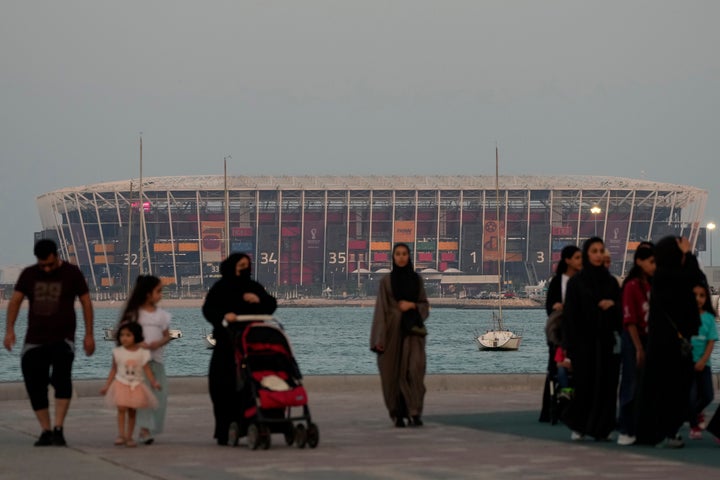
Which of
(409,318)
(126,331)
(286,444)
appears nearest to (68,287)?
(126,331)

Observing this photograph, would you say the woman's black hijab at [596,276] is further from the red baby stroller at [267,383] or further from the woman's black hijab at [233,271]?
the woman's black hijab at [233,271]

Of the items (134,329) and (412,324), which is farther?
(412,324)

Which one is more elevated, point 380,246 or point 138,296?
point 138,296

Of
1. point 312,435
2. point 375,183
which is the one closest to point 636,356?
point 312,435

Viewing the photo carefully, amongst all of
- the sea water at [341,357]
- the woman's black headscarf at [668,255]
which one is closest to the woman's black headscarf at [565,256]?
the woman's black headscarf at [668,255]

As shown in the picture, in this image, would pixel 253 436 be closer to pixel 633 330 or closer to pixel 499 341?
pixel 633 330

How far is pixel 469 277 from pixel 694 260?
175 meters

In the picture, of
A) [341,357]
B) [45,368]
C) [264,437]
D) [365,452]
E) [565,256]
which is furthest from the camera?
[341,357]

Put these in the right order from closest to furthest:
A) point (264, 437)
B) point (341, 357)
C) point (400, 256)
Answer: point (264, 437), point (400, 256), point (341, 357)

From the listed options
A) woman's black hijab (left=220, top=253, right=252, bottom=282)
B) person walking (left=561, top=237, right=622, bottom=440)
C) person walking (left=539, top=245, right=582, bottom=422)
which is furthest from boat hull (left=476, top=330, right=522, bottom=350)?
woman's black hijab (left=220, top=253, right=252, bottom=282)

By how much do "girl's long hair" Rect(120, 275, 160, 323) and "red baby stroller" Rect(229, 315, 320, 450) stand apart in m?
0.70

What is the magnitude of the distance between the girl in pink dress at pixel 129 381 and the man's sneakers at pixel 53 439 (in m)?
0.36

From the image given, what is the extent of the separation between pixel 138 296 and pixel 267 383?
1.16m

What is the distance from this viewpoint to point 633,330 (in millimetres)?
9602
